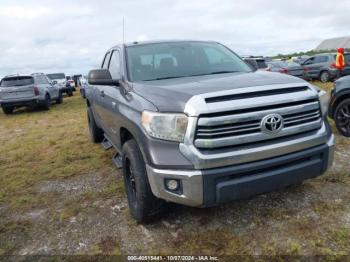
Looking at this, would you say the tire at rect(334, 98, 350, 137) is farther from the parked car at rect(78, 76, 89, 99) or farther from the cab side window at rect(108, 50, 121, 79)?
the parked car at rect(78, 76, 89, 99)

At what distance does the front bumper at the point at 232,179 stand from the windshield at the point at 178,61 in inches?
54.6

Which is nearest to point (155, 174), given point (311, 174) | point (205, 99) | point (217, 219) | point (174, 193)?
point (174, 193)

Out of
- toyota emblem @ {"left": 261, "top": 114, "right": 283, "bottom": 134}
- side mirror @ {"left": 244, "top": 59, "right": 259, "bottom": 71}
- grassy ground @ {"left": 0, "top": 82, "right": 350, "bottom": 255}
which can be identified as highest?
side mirror @ {"left": 244, "top": 59, "right": 259, "bottom": 71}

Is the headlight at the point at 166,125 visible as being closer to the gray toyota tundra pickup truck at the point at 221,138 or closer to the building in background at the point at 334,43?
the gray toyota tundra pickup truck at the point at 221,138

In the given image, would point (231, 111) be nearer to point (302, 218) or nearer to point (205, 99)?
point (205, 99)

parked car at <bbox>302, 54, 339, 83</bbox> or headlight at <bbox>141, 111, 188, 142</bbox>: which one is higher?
headlight at <bbox>141, 111, 188, 142</bbox>

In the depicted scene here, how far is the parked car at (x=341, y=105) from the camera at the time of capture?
5887 mm

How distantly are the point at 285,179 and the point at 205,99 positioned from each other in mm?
958

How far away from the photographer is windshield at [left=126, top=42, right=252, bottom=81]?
3909mm

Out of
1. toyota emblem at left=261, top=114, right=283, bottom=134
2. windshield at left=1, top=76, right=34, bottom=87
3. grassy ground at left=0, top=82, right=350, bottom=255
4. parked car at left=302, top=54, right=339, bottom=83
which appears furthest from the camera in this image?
parked car at left=302, top=54, right=339, bottom=83

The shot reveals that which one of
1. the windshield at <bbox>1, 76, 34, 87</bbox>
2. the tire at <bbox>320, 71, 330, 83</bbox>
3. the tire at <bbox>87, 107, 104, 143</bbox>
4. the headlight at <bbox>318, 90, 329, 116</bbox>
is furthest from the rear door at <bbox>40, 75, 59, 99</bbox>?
the headlight at <bbox>318, 90, 329, 116</bbox>

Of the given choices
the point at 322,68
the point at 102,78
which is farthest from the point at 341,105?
the point at 322,68

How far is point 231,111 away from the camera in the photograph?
2730mm

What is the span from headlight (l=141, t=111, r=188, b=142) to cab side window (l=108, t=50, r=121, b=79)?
1434 mm
